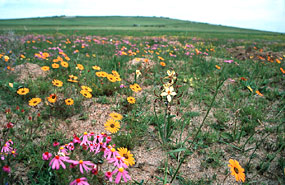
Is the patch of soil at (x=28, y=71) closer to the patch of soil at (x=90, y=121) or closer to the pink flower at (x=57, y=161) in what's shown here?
the patch of soil at (x=90, y=121)

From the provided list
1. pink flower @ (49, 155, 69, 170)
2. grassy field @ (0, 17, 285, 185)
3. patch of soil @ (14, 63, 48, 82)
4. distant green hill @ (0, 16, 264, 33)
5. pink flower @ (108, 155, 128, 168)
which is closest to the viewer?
pink flower @ (49, 155, 69, 170)

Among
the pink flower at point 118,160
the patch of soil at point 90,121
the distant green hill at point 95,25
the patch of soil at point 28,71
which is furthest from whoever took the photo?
the distant green hill at point 95,25

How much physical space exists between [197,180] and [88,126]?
5.30 ft

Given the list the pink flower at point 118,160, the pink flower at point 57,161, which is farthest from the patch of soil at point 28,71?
the pink flower at point 118,160

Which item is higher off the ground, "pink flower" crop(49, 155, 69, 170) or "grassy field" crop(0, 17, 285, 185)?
"pink flower" crop(49, 155, 69, 170)

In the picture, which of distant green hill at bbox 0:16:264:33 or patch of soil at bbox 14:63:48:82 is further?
distant green hill at bbox 0:16:264:33

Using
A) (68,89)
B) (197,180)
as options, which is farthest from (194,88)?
(68,89)

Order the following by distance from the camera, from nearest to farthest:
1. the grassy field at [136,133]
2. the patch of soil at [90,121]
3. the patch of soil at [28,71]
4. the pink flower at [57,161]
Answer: the pink flower at [57,161], the grassy field at [136,133], the patch of soil at [90,121], the patch of soil at [28,71]

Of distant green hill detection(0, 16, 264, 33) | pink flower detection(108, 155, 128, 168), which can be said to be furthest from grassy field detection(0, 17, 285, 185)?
distant green hill detection(0, 16, 264, 33)

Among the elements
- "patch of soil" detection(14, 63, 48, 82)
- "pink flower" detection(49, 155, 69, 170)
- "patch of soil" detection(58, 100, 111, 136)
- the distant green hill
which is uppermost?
the distant green hill

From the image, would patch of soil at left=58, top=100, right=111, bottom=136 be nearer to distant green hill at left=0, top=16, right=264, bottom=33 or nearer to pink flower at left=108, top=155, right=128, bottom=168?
pink flower at left=108, top=155, right=128, bottom=168

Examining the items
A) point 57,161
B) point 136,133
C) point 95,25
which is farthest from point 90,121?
point 95,25

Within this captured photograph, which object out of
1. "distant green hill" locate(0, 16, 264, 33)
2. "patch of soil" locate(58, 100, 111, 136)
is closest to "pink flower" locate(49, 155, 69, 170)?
"patch of soil" locate(58, 100, 111, 136)

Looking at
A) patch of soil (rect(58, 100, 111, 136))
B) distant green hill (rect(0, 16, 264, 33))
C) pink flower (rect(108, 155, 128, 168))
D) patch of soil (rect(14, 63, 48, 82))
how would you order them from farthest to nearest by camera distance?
distant green hill (rect(0, 16, 264, 33)) < patch of soil (rect(14, 63, 48, 82)) < patch of soil (rect(58, 100, 111, 136)) < pink flower (rect(108, 155, 128, 168))
